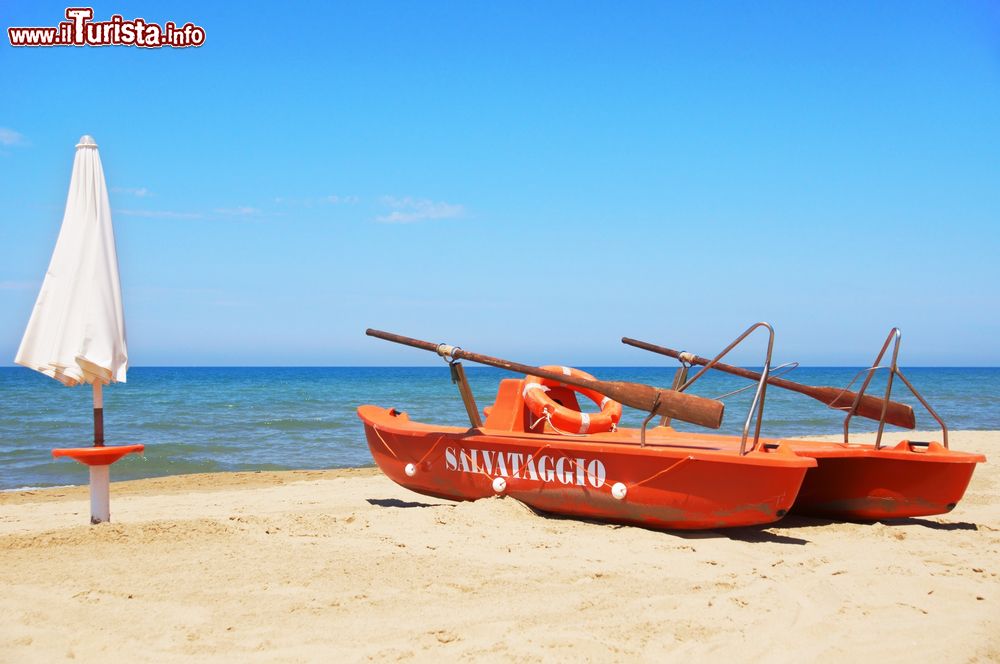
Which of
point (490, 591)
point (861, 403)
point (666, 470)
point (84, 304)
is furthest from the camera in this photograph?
point (861, 403)

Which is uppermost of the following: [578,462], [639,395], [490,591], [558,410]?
[639,395]

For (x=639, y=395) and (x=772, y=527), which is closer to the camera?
(x=639, y=395)

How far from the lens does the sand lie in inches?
157

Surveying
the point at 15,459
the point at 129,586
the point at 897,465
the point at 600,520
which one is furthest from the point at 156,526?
the point at 15,459

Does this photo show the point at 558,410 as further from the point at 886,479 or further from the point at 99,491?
the point at 99,491

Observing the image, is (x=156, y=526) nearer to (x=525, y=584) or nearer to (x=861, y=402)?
(x=525, y=584)

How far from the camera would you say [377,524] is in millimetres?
6652

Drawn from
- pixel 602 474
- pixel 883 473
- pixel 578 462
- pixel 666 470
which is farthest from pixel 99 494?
pixel 883 473

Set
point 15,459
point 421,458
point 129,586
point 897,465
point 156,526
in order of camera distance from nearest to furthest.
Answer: point 129,586 → point 156,526 → point 897,465 → point 421,458 → point 15,459

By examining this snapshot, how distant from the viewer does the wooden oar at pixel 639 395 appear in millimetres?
6398

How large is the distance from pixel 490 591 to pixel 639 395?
7.90 feet

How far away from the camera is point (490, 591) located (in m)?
4.80

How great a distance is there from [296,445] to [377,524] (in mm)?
10790

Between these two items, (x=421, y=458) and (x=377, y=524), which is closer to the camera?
(x=377, y=524)
